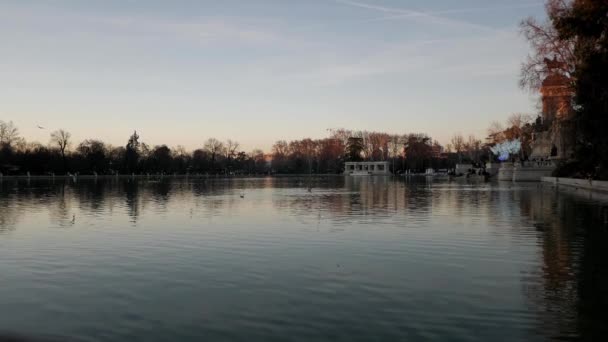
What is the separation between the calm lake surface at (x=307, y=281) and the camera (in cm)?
682

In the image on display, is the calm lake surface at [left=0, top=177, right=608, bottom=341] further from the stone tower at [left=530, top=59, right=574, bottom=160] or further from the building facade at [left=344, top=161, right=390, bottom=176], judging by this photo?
the building facade at [left=344, top=161, right=390, bottom=176]

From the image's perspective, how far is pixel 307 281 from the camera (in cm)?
953

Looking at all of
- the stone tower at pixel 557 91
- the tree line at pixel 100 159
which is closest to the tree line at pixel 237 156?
the tree line at pixel 100 159

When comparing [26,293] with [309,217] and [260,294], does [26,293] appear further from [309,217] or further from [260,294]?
[309,217]

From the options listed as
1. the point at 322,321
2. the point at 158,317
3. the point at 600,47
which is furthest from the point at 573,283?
the point at 600,47

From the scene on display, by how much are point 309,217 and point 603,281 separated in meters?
13.1

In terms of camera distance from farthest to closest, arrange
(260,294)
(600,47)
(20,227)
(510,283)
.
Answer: (600,47) → (20,227) → (510,283) → (260,294)

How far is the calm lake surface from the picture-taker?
22.4 ft

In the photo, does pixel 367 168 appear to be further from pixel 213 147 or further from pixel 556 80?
pixel 556 80

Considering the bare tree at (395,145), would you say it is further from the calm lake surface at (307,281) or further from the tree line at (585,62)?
the calm lake surface at (307,281)

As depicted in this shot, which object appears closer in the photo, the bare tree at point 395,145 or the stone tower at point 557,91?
the stone tower at point 557,91

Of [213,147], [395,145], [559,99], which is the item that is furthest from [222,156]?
[559,99]

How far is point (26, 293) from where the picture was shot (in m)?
8.78

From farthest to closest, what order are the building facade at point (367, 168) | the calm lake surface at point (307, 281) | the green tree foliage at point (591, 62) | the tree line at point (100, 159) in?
the building facade at point (367, 168) → the tree line at point (100, 159) → the green tree foliage at point (591, 62) → the calm lake surface at point (307, 281)
